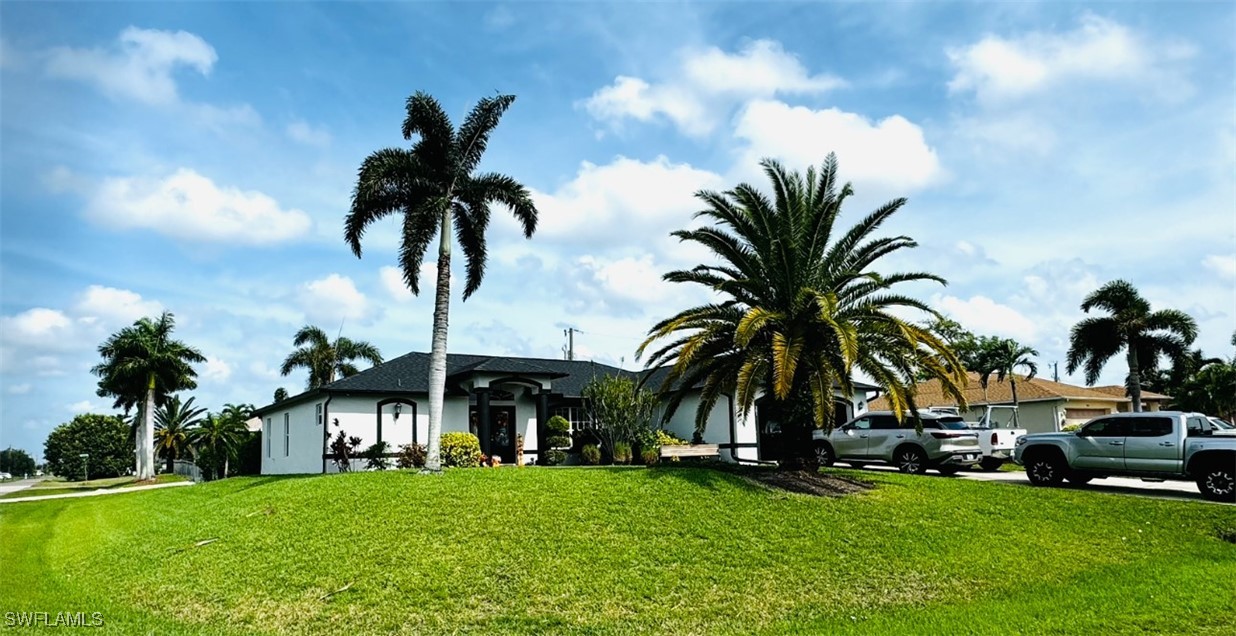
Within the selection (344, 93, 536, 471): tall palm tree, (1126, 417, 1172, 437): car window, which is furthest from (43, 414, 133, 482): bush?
(1126, 417, 1172, 437): car window

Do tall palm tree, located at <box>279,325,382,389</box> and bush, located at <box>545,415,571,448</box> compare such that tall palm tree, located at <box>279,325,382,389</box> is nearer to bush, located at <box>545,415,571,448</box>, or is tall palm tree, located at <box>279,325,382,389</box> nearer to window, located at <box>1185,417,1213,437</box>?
bush, located at <box>545,415,571,448</box>

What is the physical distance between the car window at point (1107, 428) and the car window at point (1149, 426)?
0.37ft

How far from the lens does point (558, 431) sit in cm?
2830

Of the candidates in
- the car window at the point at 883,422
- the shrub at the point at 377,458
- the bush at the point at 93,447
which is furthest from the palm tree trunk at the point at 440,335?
the bush at the point at 93,447

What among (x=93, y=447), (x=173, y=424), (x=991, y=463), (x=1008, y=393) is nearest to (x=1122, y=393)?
(x=1008, y=393)

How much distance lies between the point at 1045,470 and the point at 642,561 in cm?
1162

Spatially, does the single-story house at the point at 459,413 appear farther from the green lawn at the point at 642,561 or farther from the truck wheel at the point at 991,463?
the green lawn at the point at 642,561

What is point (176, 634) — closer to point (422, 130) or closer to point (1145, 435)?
point (422, 130)

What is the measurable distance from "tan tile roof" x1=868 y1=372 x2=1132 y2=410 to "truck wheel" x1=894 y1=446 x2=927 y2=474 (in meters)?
20.4

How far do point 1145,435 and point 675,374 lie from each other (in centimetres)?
965

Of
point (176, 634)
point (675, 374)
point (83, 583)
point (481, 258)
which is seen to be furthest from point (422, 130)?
point (176, 634)

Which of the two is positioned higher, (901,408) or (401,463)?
(901,408)

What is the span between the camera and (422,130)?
20234 millimetres

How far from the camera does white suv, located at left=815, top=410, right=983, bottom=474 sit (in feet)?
67.6
